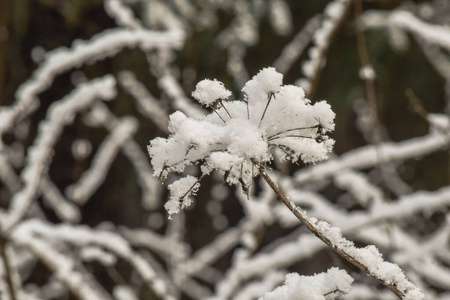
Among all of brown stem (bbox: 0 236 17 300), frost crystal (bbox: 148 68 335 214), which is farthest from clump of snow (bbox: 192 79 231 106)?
brown stem (bbox: 0 236 17 300)

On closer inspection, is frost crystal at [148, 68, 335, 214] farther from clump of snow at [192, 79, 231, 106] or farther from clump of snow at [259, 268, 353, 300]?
clump of snow at [259, 268, 353, 300]

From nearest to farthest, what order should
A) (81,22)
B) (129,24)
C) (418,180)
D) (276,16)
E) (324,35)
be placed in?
(324,35) < (129,24) < (276,16) < (81,22) < (418,180)

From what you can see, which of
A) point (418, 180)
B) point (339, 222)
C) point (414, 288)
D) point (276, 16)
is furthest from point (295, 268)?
point (414, 288)

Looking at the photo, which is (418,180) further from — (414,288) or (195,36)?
(414,288)

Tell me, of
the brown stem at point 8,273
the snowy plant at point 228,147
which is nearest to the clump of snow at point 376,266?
the snowy plant at point 228,147

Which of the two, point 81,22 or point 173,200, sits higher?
point 81,22

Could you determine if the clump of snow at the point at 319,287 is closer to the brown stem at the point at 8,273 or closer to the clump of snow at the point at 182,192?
the clump of snow at the point at 182,192
